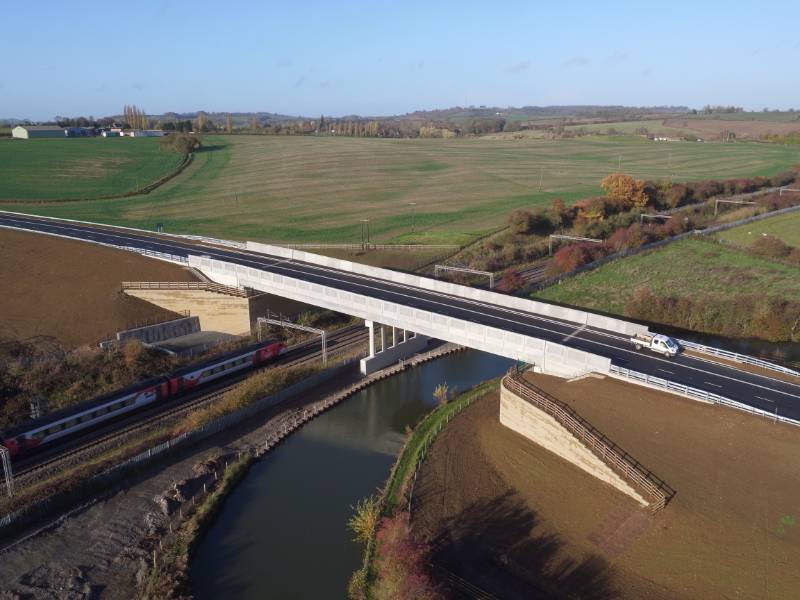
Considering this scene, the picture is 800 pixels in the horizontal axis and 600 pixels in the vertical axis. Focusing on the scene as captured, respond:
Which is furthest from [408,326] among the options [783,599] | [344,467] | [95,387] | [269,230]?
[269,230]

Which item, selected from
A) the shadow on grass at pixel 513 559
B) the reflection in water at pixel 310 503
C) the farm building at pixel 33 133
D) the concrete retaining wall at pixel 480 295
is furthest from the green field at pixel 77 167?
the shadow on grass at pixel 513 559

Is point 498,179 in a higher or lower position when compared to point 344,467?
higher

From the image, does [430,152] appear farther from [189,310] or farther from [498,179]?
[189,310]

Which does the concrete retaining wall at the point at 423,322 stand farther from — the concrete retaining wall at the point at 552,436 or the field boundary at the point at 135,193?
the field boundary at the point at 135,193

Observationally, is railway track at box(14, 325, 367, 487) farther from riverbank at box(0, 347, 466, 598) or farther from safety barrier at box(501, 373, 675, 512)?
safety barrier at box(501, 373, 675, 512)

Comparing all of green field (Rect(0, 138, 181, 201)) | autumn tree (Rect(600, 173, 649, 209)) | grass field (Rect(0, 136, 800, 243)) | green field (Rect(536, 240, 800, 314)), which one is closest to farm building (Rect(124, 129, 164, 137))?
grass field (Rect(0, 136, 800, 243))

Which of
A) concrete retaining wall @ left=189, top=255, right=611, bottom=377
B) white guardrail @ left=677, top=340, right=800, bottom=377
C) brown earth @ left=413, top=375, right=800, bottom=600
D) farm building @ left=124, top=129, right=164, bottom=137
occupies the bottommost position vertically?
brown earth @ left=413, top=375, right=800, bottom=600

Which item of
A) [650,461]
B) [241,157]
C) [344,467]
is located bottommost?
[344,467]
